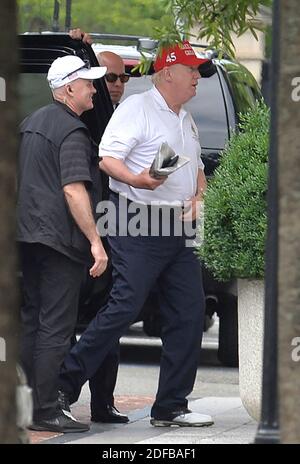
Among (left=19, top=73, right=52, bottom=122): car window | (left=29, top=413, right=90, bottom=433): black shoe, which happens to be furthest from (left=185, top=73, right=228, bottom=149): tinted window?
(left=29, top=413, right=90, bottom=433): black shoe

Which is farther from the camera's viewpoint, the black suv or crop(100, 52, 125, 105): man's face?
crop(100, 52, 125, 105): man's face

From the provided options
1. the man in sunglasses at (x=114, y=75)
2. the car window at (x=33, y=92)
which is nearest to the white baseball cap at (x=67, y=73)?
the man in sunglasses at (x=114, y=75)

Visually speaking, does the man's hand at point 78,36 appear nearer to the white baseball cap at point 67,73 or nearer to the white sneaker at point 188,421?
the white baseball cap at point 67,73

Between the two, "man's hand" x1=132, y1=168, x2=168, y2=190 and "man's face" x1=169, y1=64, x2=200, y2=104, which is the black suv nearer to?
"man's face" x1=169, y1=64, x2=200, y2=104

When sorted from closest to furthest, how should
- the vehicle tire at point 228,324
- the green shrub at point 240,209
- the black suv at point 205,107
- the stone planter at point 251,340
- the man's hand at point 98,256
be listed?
the green shrub at point 240,209 < the stone planter at point 251,340 < the man's hand at point 98,256 < the black suv at point 205,107 < the vehicle tire at point 228,324

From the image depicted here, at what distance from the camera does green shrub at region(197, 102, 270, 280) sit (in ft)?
21.9

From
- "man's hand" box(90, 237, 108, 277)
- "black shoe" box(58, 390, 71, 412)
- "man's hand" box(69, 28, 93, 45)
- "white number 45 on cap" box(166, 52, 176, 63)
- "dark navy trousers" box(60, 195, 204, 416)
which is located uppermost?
"man's hand" box(69, 28, 93, 45)

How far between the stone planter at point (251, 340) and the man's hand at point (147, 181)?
28.5 inches

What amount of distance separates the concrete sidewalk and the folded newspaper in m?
1.39

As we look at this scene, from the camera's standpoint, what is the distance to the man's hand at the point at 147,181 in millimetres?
7250

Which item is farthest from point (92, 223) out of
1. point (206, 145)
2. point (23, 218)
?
point (206, 145)

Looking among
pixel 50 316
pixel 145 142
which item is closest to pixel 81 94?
pixel 145 142

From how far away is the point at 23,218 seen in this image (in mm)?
7223

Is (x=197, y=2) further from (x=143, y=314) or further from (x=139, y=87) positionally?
(x=143, y=314)
